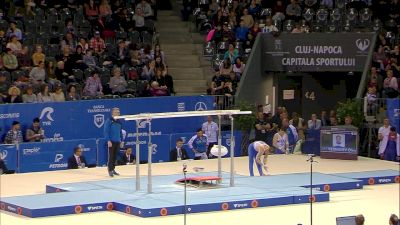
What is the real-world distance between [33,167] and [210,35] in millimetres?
8476

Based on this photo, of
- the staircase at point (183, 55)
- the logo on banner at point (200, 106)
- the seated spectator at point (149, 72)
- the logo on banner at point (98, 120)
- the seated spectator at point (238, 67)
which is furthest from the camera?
the staircase at point (183, 55)

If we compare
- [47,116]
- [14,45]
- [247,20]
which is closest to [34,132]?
[47,116]

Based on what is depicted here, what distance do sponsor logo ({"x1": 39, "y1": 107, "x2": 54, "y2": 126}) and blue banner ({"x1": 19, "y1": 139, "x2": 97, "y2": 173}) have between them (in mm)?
1068

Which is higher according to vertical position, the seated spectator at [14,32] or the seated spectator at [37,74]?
the seated spectator at [14,32]

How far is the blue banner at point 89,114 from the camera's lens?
28.1 meters

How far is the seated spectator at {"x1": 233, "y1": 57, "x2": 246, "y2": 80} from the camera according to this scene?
3317 cm

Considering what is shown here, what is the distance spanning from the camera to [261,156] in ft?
88.4

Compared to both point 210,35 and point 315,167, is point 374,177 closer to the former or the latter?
point 315,167

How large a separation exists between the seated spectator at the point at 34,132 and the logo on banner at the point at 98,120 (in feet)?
5.70

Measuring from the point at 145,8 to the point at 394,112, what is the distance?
345 inches

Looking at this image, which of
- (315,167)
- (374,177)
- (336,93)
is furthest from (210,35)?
(374,177)

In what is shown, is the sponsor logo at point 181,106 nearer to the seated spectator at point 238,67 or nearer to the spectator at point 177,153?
the spectator at point 177,153

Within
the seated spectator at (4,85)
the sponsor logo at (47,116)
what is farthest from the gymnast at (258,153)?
the seated spectator at (4,85)

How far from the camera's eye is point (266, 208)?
23.2 m
